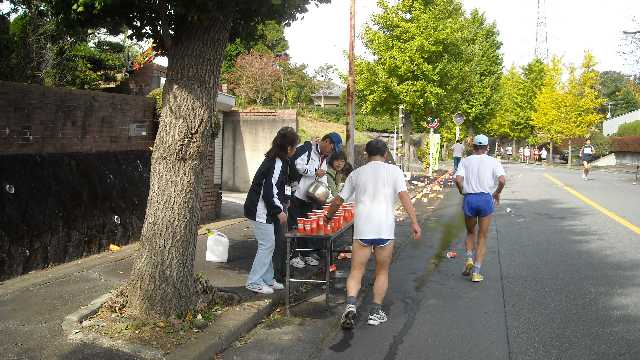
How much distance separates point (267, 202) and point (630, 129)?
54994 mm

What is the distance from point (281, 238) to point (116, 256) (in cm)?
255

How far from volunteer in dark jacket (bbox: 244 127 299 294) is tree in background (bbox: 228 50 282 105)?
30.2 meters

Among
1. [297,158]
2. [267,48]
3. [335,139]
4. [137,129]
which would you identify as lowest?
[297,158]

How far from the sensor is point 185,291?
5789 mm

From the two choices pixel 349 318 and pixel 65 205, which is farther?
pixel 65 205

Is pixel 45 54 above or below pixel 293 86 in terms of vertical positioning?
below

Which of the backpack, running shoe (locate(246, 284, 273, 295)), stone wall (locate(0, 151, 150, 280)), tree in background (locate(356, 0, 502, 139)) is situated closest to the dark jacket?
running shoe (locate(246, 284, 273, 295))

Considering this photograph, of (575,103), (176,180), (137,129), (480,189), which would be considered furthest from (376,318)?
(575,103)

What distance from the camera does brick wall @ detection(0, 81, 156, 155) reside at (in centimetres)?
737

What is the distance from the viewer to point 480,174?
8094mm

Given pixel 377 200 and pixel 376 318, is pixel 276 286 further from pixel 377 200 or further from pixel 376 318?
pixel 377 200

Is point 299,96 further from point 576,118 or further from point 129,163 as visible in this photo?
point 129,163

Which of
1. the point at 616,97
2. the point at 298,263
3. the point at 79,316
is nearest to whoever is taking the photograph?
the point at 79,316

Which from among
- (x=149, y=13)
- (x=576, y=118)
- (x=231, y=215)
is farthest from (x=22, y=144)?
(x=576, y=118)
